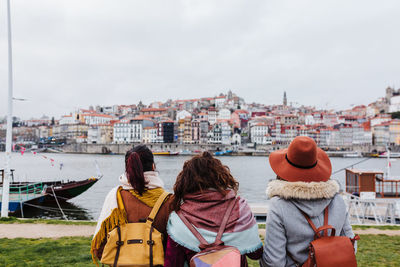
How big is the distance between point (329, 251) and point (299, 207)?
0.23 meters

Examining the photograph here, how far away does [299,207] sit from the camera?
1692 millimetres

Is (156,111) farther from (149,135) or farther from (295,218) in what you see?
(295,218)

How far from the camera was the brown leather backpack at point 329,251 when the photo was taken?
5.14 ft

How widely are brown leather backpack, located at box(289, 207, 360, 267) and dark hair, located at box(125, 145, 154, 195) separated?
0.92 m

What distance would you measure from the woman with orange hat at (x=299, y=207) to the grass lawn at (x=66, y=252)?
281cm

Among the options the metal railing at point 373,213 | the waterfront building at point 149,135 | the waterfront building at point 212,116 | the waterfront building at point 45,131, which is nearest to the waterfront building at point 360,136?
the waterfront building at point 212,116

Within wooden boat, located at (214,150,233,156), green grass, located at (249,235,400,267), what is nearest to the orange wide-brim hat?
green grass, located at (249,235,400,267)

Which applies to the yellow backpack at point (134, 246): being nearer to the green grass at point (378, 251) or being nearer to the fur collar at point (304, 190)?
the fur collar at point (304, 190)

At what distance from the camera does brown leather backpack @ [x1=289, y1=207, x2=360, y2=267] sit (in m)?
1.57

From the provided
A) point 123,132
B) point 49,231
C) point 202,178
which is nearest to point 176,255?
point 202,178

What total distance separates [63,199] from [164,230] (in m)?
16.0

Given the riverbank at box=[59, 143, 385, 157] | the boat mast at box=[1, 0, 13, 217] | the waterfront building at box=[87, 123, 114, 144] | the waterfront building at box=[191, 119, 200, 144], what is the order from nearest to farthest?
the boat mast at box=[1, 0, 13, 217]
the riverbank at box=[59, 143, 385, 157]
the waterfront building at box=[191, 119, 200, 144]
the waterfront building at box=[87, 123, 114, 144]

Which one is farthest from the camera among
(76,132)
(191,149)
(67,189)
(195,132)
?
(76,132)

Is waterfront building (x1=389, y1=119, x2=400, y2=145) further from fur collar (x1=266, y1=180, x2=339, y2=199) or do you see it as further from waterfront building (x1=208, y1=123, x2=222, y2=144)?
fur collar (x1=266, y1=180, x2=339, y2=199)
